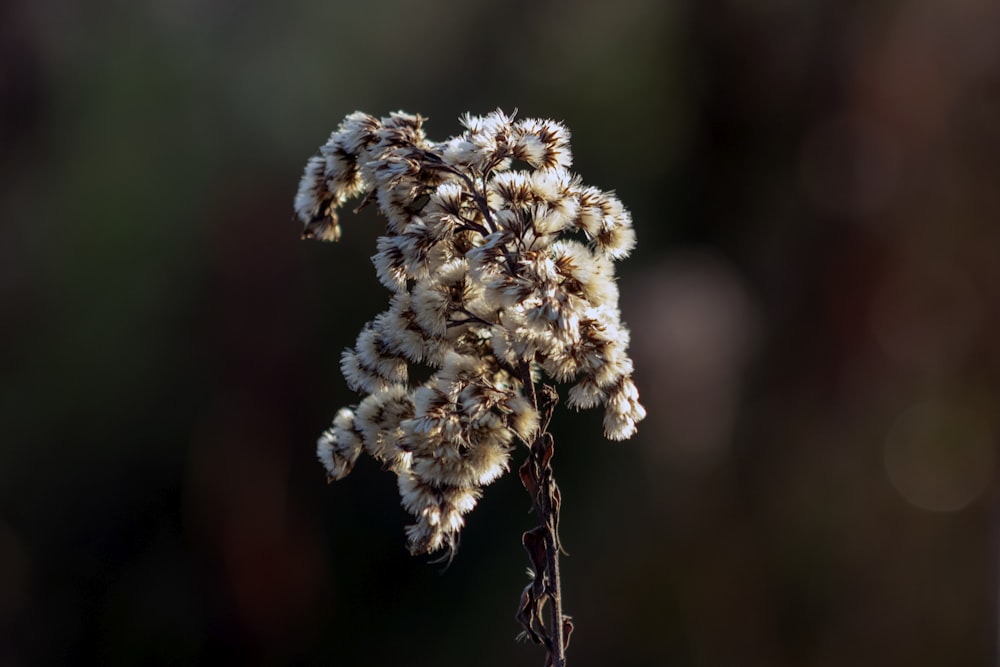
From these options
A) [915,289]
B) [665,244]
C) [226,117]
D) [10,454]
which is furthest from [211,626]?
[915,289]

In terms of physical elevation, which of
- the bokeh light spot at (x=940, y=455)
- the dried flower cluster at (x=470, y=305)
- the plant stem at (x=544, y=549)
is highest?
the bokeh light spot at (x=940, y=455)

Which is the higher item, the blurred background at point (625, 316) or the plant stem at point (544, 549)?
the blurred background at point (625, 316)

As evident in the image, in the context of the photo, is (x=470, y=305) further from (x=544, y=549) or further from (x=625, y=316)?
(x=625, y=316)

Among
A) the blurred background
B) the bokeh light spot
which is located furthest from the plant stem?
the bokeh light spot

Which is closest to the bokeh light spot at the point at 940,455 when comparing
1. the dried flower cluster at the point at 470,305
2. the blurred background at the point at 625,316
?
the blurred background at the point at 625,316

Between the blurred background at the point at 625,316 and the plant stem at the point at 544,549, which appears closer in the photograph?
the plant stem at the point at 544,549

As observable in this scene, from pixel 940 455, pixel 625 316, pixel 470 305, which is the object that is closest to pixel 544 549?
pixel 470 305

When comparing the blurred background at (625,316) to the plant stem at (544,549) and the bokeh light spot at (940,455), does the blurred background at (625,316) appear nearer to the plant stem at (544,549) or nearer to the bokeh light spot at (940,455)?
the bokeh light spot at (940,455)

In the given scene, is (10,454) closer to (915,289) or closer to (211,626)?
(211,626)
